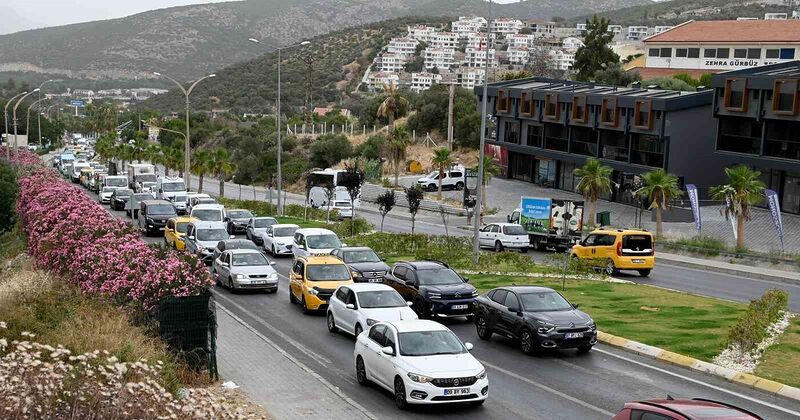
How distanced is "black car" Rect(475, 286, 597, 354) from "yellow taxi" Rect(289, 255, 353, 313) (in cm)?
511

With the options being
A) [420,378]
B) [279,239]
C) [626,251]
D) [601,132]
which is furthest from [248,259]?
[601,132]

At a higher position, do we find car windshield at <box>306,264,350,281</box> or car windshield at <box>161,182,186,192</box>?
car windshield at <box>306,264,350,281</box>

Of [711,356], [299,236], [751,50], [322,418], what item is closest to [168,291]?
[322,418]

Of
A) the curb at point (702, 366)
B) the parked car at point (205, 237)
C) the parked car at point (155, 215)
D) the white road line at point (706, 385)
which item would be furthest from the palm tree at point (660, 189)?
the white road line at point (706, 385)

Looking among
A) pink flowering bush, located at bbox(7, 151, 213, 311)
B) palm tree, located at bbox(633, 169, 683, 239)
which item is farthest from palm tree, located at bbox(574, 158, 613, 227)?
pink flowering bush, located at bbox(7, 151, 213, 311)

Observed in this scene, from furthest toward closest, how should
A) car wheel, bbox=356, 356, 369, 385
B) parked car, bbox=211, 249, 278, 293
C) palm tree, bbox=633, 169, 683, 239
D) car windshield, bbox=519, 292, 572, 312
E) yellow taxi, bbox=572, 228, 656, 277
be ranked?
palm tree, bbox=633, 169, 683, 239 → yellow taxi, bbox=572, 228, 656, 277 → parked car, bbox=211, 249, 278, 293 → car windshield, bbox=519, 292, 572, 312 → car wheel, bbox=356, 356, 369, 385

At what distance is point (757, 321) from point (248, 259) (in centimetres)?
1635

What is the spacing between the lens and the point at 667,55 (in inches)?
4220

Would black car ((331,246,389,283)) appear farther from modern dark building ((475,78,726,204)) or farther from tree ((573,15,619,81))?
tree ((573,15,619,81))

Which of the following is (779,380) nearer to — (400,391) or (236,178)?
(400,391)

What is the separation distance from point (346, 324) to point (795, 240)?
31375mm

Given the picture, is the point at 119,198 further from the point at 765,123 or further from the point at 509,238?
the point at 765,123

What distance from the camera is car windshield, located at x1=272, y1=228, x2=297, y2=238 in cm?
3947

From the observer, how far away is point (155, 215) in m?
45.9
